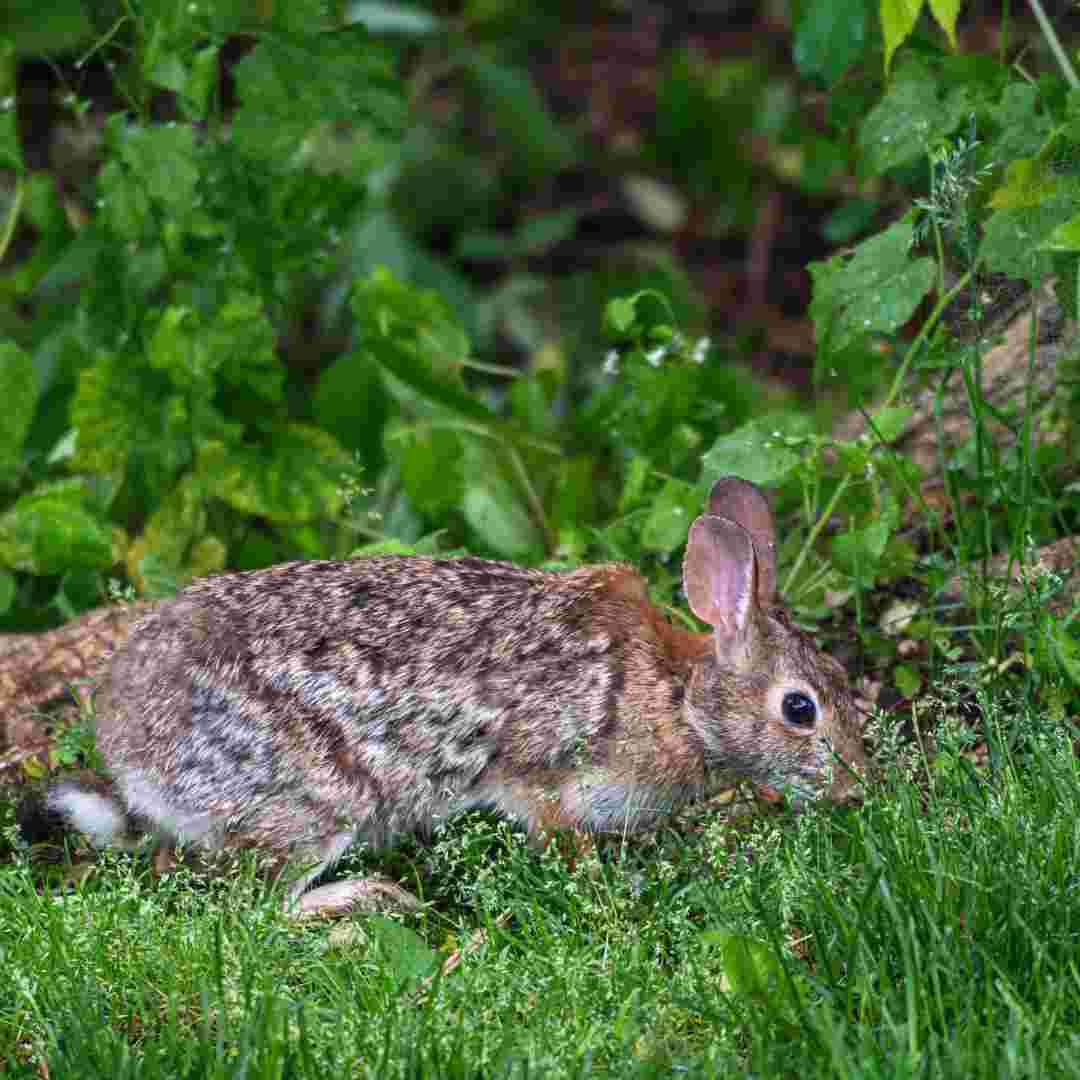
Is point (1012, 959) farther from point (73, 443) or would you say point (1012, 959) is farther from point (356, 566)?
point (73, 443)

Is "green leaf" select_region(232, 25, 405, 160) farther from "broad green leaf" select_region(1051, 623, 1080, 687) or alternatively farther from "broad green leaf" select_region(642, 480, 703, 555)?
"broad green leaf" select_region(1051, 623, 1080, 687)

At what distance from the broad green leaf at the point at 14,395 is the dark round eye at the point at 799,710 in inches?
127

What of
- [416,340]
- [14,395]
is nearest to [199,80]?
[416,340]

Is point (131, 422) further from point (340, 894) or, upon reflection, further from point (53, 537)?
point (340, 894)

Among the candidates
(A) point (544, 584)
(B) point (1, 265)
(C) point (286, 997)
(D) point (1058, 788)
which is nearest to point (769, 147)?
(B) point (1, 265)

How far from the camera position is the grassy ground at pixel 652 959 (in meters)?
3.50

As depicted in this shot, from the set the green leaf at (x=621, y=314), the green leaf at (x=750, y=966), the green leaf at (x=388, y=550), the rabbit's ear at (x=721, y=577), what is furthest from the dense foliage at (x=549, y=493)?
the rabbit's ear at (x=721, y=577)

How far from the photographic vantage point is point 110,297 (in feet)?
21.8

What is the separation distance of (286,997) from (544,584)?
5.57 ft

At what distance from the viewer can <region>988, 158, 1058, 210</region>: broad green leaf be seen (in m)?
4.84

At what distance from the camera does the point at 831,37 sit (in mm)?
5910

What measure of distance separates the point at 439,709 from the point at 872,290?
1.83 m

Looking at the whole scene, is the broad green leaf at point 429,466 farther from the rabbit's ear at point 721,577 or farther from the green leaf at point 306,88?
the rabbit's ear at point 721,577

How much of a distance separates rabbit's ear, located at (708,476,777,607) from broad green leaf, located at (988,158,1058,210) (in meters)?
1.09
